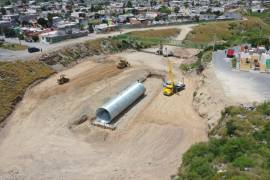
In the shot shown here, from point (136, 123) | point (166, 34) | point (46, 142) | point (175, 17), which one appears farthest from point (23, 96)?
point (175, 17)

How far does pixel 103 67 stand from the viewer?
65.0m

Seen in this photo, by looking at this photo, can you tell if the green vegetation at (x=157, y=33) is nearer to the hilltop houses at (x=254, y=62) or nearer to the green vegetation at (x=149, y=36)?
the green vegetation at (x=149, y=36)

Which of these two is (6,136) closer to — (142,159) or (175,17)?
(142,159)

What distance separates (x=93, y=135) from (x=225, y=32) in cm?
7036

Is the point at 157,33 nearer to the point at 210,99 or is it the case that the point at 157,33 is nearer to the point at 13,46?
the point at 13,46

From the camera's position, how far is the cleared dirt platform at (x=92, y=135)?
1352 inches

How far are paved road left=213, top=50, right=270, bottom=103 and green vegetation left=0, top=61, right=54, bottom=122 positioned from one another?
95.4 ft

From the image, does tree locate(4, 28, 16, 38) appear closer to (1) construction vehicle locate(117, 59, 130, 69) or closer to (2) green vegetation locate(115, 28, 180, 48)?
(2) green vegetation locate(115, 28, 180, 48)

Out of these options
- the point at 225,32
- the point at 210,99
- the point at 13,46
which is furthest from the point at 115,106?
the point at 225,32

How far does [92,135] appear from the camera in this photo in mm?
40656

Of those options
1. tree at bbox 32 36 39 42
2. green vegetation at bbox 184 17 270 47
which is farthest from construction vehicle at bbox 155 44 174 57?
tree at bbox 32 36 39 42

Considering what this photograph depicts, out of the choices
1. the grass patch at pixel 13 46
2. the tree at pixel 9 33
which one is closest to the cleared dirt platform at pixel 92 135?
the grass patch at pixel 13 46

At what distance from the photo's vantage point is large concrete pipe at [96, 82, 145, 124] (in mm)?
42625

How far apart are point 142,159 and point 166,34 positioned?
2494 inches
